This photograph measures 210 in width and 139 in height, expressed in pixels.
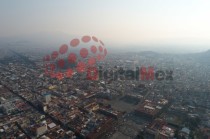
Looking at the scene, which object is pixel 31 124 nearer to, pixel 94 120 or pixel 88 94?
pixel 94 120

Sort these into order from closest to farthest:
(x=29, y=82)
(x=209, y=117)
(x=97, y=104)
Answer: (x=209, y=117) → (x=97, y=104) → (x=29, y=82)

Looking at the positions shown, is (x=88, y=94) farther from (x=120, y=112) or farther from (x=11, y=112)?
(x=11, y=112)

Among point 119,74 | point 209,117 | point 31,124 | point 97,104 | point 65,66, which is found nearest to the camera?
point 31,124

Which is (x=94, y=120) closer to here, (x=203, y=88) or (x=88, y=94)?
(x=88, y=94)

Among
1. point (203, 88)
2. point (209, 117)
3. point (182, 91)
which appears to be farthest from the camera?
point (203, 88)

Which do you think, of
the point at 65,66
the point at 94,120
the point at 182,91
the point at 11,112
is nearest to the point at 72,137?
the point at 94,120

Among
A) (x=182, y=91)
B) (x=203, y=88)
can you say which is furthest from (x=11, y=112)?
(x=203, y=88)

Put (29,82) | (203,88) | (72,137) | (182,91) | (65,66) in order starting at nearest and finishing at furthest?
(72,137) < (182,91) < (203,88) < (29,82) < (65,66)

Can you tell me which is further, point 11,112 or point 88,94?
point 88,94

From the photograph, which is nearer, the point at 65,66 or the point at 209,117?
the point at 209,117
